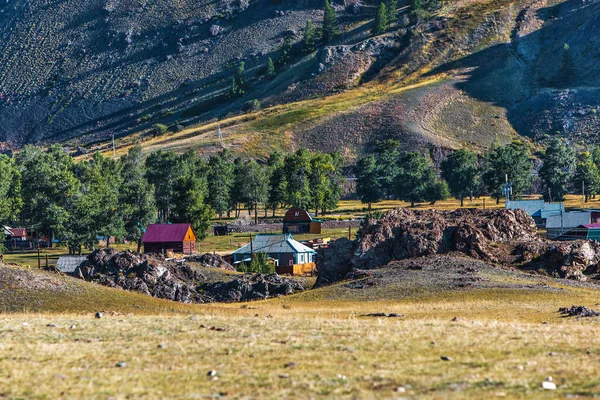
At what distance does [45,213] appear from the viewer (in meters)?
114

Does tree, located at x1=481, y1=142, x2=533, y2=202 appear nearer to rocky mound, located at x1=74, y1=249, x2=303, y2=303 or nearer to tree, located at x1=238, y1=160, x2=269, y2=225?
tree, located at x1=238, y1=160, x2=269, y2=225

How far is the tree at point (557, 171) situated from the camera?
16988cm

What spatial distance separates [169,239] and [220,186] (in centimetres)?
4428

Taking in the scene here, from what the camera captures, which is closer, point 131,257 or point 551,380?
point 551,380

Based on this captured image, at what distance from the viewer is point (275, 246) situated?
9869cm

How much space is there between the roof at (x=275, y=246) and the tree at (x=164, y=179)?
45928 mm

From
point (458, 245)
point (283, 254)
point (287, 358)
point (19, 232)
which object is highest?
point (19, 232)

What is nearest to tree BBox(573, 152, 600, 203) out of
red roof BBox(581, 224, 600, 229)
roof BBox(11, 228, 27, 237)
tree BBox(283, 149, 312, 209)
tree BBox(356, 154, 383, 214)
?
tree BBox(356, 154, 383, 214)

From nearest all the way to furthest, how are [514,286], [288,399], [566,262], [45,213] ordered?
[288,399] → [514,286] → [566,262] → [45,213]

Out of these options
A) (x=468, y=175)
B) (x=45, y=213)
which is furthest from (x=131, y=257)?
(x=468, y=175)

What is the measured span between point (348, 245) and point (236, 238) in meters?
57.2

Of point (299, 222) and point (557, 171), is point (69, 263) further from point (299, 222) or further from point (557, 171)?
point (557, 171)

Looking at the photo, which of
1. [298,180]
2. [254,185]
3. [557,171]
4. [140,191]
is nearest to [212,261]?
[140,191]

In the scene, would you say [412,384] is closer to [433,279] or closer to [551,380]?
[551,380]
